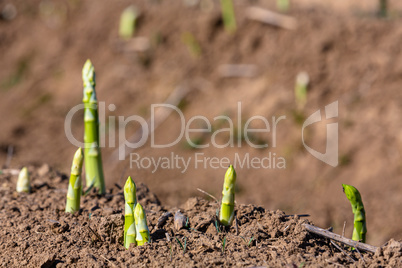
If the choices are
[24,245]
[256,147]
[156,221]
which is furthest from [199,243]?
[256,147]

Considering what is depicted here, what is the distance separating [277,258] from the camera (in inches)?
83.9

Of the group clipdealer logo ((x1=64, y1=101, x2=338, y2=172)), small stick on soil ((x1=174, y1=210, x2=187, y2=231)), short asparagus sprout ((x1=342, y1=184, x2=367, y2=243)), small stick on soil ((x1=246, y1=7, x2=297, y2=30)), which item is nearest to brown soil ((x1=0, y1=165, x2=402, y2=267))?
small stick on soil ((x1=174, y1=210, x2=187, y2=231))

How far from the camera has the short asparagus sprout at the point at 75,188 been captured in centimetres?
266

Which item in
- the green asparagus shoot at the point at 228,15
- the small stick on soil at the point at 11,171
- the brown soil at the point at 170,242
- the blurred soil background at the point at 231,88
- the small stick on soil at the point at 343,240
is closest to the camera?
the brown soil at the point at 170,242

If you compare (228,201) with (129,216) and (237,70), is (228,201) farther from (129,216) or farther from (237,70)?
(237,70)

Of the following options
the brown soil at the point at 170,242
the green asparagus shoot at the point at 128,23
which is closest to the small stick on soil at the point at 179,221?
the brown soil at the point at 170,242

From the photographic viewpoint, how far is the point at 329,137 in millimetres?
5434

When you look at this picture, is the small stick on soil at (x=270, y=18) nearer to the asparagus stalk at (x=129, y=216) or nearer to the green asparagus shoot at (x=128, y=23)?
the green asparagus shoot at (x=128, y=23)

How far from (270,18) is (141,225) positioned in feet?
15.3

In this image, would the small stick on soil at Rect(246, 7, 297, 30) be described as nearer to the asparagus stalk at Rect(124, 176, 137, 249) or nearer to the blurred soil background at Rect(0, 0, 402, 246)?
the blurred soil background at Rect(0, 0, 402, 246)

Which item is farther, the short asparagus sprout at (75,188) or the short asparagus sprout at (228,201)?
the short asparagus sprout at (75,188)

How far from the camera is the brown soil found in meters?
2.14

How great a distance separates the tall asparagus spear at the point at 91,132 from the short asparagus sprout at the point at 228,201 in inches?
36.0

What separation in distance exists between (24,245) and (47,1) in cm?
638
